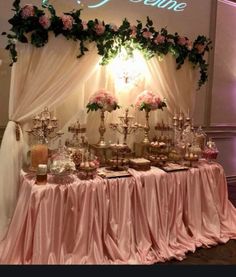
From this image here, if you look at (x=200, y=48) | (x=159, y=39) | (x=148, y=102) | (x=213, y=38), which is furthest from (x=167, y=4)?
(x=148, y=102)

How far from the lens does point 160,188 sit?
3.11m

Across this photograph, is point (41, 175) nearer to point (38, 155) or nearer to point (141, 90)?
point (38, 155)

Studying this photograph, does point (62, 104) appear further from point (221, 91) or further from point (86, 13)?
point (221, 91)

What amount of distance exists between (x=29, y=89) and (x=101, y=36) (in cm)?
82

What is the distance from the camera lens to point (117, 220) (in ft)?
9.36

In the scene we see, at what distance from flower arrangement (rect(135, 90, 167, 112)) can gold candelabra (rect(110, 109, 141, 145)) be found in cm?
15

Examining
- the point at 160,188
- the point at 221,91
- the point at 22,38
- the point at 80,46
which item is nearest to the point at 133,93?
the point at 80,46

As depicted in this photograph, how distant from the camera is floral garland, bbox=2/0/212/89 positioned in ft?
8.92

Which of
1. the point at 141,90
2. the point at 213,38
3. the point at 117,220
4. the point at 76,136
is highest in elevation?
the point at 213,38

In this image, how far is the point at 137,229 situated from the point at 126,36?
1.81 m

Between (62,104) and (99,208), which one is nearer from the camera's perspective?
(99,208)

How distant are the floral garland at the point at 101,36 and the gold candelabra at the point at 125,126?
0.58 metres

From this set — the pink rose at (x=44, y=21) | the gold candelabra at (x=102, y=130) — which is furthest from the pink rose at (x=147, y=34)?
the pink rose at (x=44, y=21)

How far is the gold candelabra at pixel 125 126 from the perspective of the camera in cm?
333
